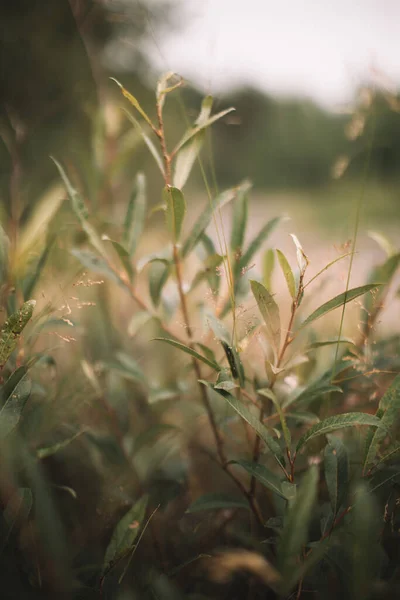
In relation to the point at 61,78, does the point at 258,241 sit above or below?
below

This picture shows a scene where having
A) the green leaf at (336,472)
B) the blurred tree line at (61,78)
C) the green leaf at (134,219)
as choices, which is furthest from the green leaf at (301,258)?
the blurred tree line at (61,78)

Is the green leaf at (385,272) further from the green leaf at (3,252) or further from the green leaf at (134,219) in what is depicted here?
the green leaf at (3,252)

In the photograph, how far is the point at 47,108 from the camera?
1.34m

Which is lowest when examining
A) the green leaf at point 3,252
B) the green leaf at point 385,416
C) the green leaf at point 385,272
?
the green leaf at point 385,416

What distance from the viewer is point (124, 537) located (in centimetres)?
50

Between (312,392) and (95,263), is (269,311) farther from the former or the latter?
(95,263)

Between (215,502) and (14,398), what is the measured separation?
0.30m

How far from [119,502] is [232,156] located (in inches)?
277

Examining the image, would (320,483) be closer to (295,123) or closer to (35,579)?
(35,579)

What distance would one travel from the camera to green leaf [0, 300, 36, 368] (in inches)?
18.6

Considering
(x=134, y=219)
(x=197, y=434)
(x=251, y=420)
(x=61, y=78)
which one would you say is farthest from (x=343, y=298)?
(x=61, y=78)

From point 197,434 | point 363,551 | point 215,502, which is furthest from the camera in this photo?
point 197,434

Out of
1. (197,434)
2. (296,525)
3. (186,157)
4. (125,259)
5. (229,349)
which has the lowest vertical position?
(197,434)

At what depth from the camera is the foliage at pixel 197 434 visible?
0.43m
